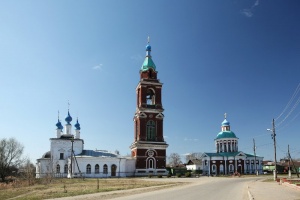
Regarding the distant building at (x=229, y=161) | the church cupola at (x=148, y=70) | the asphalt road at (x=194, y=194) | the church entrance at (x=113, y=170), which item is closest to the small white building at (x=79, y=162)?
the church entrance at (x=113, y=170)

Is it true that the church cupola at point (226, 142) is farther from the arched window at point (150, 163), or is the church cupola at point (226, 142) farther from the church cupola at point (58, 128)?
the church cupola at point (58, 128)

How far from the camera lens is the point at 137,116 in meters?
66.3

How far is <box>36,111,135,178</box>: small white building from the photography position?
60.5 metres

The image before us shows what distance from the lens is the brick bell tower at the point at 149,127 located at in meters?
63.7

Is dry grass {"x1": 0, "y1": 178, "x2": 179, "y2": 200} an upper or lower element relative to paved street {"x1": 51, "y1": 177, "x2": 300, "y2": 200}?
lower

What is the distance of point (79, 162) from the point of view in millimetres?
60406

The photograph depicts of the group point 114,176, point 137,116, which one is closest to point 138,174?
point 114,176

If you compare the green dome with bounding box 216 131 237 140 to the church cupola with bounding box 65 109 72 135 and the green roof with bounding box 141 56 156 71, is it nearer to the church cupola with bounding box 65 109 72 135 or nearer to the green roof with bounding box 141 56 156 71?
the green roof with bounding box 141 56 156 71

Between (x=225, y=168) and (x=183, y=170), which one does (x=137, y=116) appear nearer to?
(x=183, y=170)

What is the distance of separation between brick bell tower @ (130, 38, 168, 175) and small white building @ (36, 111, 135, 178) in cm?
276

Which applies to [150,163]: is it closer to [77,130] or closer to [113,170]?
[113,170]

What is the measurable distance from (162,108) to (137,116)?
5571mm

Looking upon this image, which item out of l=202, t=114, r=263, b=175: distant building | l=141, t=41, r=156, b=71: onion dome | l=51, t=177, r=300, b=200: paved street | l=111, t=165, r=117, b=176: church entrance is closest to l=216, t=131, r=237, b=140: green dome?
l=202, t=114, r=263, b=175: distant building

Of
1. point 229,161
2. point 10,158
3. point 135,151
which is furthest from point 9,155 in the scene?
point 229,161
